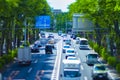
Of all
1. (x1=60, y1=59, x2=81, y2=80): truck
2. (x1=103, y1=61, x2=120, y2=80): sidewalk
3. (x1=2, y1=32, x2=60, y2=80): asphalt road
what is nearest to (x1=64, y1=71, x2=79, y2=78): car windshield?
(x1=60, y1=59, x2=81, y2=80): truck

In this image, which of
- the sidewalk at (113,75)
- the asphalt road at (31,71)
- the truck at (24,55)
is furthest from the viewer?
the truck at (24,55)

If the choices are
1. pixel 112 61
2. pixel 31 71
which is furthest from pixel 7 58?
pixel 112 61

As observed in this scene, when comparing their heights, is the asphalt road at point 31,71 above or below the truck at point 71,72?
below

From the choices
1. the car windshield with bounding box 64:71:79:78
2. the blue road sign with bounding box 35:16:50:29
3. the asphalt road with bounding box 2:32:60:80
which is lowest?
the asphalt road with bounding box 2:32:60:80

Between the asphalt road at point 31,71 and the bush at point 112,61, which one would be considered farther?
the bush at point 112,61

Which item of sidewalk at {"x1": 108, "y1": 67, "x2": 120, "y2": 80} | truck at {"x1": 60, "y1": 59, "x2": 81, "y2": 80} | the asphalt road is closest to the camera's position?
truck at {"x1": 60, "y1": 59, "x2": 81, "y2": 80}

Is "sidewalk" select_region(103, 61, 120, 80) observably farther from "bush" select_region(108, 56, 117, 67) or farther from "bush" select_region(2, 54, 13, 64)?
"bush" select_region(2, 54, 13, 64)

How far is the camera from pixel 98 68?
42969 millimetres

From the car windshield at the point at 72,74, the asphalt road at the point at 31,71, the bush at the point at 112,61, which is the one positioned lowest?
the asphalt road at the point at 31,71

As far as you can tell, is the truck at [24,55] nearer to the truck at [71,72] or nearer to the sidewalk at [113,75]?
the sidewalk at [113,75]

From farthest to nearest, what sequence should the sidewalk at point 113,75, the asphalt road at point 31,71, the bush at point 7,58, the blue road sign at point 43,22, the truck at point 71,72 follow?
the blue road sign at point 43,22, the bush at point 7,58, the asphalt road at point 31,71, the sidewalk at point 113,75, the truck at point 71,72

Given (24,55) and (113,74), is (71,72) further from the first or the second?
(24,55)

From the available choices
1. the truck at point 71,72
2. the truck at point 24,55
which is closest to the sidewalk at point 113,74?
the truck at point 71,72

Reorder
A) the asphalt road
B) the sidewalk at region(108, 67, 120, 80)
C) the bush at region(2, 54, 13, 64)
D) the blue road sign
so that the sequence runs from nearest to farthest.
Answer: the sidewalk at region(108, 67, 120, 80) → the asphalt road → the bush at region(2, 54, 13, 64) → the blue road sign
